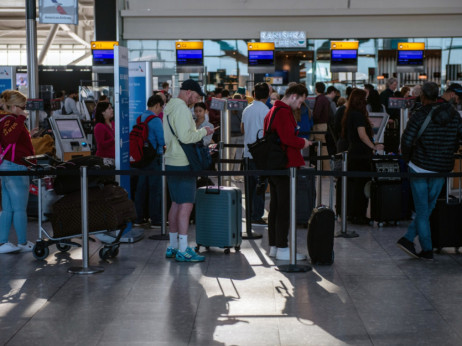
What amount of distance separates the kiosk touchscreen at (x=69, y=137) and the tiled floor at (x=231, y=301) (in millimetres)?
4158

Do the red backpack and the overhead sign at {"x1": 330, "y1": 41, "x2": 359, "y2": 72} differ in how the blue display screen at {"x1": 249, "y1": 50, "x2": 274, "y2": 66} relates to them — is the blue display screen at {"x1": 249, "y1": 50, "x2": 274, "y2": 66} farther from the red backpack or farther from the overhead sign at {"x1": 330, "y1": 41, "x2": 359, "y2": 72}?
the red backpack

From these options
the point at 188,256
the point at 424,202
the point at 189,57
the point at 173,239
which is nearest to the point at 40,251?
the point at 173,239

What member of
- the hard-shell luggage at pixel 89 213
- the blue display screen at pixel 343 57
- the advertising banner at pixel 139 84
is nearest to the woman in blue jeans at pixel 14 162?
the hard-shell luggage at pixel 89 213

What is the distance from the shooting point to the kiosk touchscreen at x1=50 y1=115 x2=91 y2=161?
38.3 ft

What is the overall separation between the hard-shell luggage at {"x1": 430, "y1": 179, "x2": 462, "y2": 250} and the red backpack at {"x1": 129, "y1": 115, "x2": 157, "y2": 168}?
331 centimetres

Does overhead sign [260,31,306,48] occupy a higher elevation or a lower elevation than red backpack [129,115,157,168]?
higher

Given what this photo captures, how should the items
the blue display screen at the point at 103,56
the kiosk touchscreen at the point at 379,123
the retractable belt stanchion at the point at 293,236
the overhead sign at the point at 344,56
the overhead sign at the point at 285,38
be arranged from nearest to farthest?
the retractable belt stanchion at the point at 293,236 → the kiosk touchscreen at the point at 379,123 → the overhead sign at the point at 344,56 → the blue display screen at the point at 103,56 → the overhead sign at the point at 285,38

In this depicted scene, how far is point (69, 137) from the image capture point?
1174cm

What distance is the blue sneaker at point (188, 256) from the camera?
705 cm

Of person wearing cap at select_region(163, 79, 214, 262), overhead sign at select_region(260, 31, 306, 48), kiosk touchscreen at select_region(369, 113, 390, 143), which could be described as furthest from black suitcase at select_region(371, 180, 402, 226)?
overhead sign at select_region(260, 31, 306, 48)

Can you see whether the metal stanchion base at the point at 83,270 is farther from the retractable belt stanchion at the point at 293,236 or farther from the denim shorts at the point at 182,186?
the retractable belt stanchion at the point at 293,236

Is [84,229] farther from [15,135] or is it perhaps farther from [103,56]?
[103,56]

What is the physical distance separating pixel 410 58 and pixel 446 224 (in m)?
12.0

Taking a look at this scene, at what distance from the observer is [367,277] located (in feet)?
21.1
